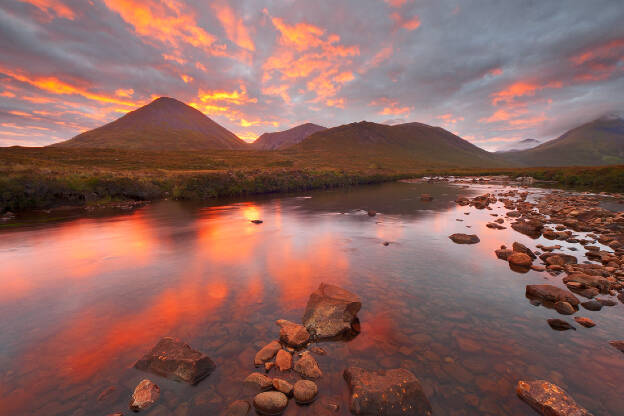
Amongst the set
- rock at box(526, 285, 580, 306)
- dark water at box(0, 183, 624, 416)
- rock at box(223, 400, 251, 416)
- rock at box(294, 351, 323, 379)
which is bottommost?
dark water at box(0, 183, 624, 416)

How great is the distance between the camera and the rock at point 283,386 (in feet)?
20.3

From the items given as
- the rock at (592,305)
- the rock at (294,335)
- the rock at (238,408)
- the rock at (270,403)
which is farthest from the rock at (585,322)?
the rock at (238,408)

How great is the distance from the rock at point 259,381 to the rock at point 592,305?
11.8 metres

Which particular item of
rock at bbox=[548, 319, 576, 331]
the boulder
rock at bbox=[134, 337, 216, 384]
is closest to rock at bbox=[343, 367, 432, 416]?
rock at bbox=[134, 337, 216, 384]

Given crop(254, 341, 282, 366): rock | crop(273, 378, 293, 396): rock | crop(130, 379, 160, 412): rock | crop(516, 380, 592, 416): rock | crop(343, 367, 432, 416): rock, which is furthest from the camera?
crop(254, 341, 282, 366): rock

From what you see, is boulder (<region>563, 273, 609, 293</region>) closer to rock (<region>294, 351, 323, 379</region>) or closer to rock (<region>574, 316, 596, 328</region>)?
rock (<region>574, 316, 596, 328</region>)

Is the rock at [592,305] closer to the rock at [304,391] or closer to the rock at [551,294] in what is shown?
the rock at [551,294]

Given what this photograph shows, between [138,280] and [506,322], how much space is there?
55.5 feet

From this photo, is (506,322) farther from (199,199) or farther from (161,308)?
(199,199)

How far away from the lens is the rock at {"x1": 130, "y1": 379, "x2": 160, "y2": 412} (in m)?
5.98

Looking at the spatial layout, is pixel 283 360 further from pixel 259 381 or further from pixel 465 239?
pixel 465 239

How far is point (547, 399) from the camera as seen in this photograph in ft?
18.6

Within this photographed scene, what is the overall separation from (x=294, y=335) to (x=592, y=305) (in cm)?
1114

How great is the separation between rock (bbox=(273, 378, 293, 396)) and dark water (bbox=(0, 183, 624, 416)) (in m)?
0.46
